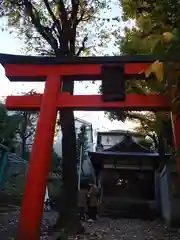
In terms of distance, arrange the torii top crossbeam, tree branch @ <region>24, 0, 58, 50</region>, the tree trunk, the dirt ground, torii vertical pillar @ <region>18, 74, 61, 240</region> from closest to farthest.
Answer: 1. torii vertical pillar @ <region>18, 74, 61, 240</region>
2. the torii top crossbeam
3. the dirt ground
4. the tree trunk
5. tree branch @ <region>24, 0, 58, 50</region>

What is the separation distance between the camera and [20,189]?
1619cm

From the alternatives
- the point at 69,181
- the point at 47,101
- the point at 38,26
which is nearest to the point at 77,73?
the point at 47,101

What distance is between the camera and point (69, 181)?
10242mm

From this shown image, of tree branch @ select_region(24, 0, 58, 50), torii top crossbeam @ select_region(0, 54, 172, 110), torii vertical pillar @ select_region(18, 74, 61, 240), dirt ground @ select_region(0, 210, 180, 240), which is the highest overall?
tree branch @ select_region(24, 0, 58, 50)

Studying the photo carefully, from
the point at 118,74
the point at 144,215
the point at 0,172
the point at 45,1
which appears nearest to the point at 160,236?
the point at 0,172

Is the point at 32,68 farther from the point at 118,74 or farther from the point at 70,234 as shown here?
the point at 70,234

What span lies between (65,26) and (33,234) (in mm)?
6845

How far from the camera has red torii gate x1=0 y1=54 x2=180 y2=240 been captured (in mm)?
6109

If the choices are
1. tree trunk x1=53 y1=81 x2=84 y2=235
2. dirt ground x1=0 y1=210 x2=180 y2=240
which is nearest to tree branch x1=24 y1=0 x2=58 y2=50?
tree trunk x1=53 y1=81 x2=84 y2=235

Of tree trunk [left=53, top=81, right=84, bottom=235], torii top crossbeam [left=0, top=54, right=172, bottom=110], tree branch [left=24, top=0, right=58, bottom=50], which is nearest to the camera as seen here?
torii top crossbeam [left=0, top=54, right=172, bottom=110]

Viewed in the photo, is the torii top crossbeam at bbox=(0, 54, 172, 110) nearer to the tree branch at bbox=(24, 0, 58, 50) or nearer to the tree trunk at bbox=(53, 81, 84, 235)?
the tree trunk at bbox=(53, 81, 84, 235)

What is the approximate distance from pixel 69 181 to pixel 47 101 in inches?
168

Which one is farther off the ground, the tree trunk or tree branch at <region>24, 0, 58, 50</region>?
tree branch at <region>24, 0, 58, 50</region>

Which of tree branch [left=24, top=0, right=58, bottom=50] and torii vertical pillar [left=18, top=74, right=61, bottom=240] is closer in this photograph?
torii vertical pillar [left=18, top=74, right=61, bottom=240]
